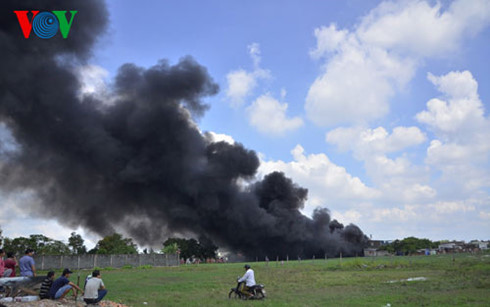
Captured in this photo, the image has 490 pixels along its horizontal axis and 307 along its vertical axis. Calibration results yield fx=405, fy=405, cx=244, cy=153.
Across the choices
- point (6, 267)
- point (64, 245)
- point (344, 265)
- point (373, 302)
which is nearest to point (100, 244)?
point (64, 245)

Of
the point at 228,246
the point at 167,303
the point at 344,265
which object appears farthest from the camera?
the point at 228,246

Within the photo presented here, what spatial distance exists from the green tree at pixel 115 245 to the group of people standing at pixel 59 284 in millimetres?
64837

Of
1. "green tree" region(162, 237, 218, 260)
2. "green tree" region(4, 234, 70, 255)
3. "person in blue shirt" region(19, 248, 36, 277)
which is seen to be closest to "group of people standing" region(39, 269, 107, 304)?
"person in blue shirt" region(19, 248, 36, 277)

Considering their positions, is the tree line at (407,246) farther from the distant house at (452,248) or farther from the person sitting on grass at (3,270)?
the person sitting on grass at (3,270)

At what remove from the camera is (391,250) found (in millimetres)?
116062

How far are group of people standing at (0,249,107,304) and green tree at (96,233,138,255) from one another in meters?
64.8

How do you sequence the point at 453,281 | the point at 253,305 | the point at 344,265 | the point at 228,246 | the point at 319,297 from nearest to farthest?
1. the point at 253,305
2. the point at 319,297
3. the point at 453,281
4. the point at 344,265
5. the point at 228,246

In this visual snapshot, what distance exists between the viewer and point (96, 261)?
5656 cm

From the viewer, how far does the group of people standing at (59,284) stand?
531 inches

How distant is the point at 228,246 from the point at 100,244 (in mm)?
35748

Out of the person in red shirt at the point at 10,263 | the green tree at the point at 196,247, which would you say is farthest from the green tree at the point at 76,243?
the person in red shirt at the point at 10,263

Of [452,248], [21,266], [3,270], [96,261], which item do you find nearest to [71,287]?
[21,266]

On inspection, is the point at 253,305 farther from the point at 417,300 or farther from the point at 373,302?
the point at 417,300

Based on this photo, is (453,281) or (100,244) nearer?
(453,281)
